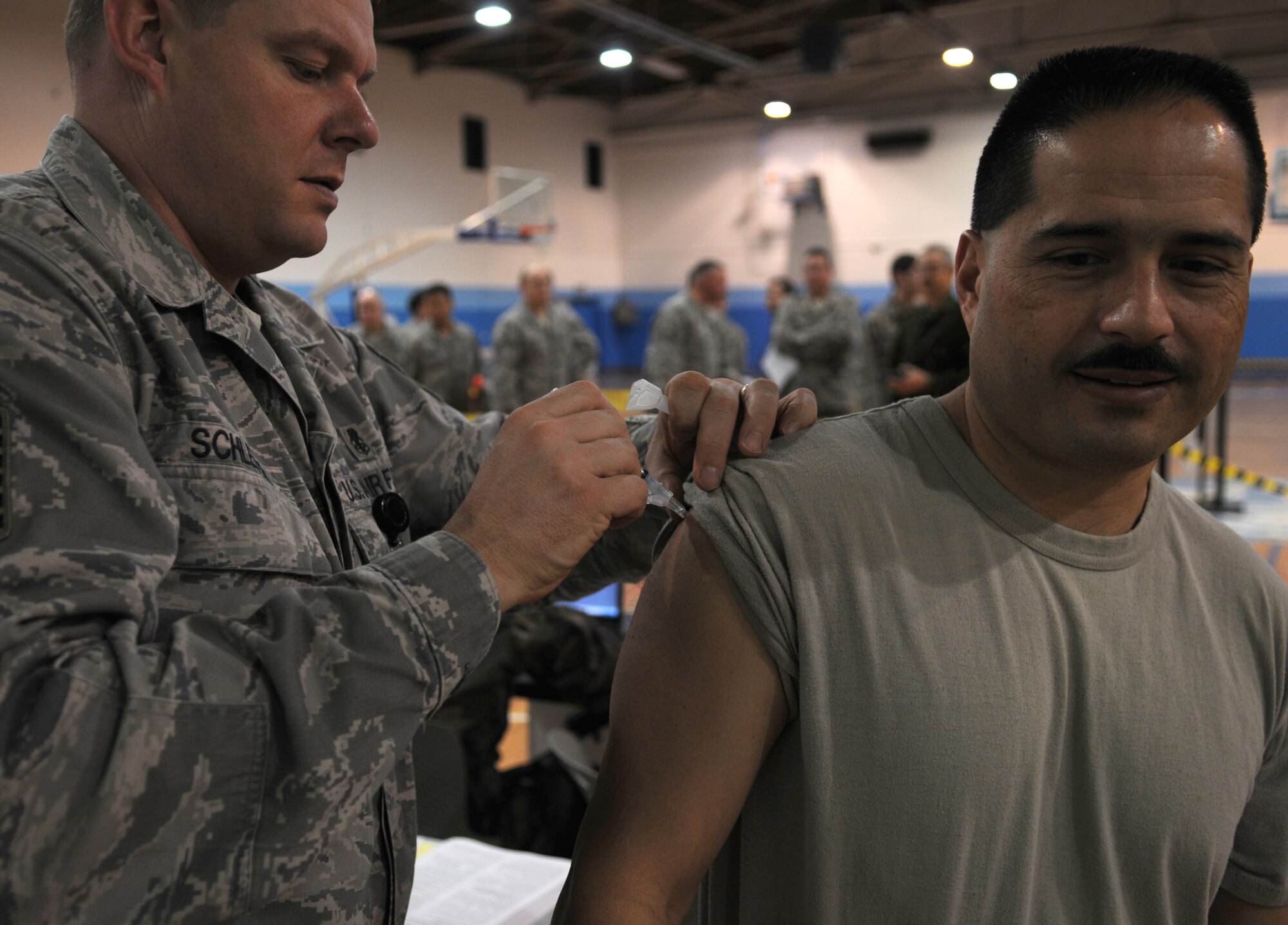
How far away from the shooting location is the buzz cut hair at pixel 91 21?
1.06 meters

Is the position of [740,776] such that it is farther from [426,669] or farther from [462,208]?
[462,208]

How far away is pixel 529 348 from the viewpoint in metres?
9.72

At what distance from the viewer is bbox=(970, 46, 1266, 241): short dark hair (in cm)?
108

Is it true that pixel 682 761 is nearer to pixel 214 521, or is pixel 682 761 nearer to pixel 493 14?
pixel 214 521

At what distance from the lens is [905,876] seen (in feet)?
3.35

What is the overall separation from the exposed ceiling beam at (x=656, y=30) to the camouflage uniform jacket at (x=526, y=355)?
12.5 feet

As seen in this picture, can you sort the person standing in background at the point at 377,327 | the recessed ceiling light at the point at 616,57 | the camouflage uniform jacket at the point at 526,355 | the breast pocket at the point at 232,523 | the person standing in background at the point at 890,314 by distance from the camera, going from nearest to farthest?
the breast pocket at the point at 232,523, the person standing in background at the point at 890,314, the recessed ceiling light at the point at 616,57, the camouflage uniform jacket at the point at 526,355, the person standing in background at the point at 377,327

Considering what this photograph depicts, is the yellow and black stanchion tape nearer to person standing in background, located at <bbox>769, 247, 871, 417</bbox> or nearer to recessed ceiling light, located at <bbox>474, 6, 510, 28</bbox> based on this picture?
person standing in background, located at <bbox>769, 247, 871, 417</bbox>

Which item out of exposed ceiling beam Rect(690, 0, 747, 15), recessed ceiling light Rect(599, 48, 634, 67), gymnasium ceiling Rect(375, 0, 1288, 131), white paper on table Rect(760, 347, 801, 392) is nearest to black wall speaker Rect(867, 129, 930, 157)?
gymnasium ceiling Rect(375, 0, 1288, 131)

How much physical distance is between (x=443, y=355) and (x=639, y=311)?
9369 millimetres

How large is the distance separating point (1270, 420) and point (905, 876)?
43.1ft

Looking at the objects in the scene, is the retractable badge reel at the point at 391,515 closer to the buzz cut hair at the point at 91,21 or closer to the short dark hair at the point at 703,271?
the buzz cut hair at the point at 91,21

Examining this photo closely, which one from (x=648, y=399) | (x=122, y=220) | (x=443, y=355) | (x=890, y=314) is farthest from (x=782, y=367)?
(x=122, y=220)

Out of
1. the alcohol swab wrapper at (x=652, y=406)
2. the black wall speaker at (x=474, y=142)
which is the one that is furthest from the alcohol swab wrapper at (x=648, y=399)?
the black wall speaker at (x=474, y=142)
